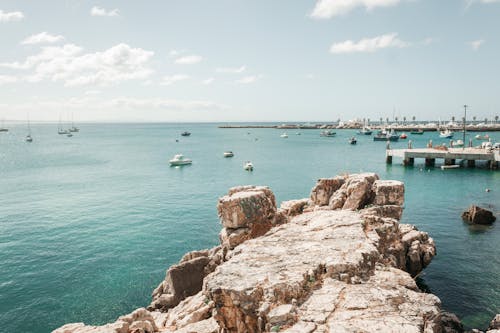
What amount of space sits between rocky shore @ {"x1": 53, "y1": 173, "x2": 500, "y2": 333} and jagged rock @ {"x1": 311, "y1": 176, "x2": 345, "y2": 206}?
3161mm

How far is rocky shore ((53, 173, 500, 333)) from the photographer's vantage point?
10.7 m

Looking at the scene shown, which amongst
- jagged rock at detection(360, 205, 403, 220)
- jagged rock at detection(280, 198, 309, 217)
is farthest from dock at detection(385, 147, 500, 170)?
jagged rock at detection(280, 198, 309, 217)

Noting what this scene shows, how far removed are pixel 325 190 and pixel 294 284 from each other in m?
15.8

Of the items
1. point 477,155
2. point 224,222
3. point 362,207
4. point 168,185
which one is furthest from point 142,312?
point 477,155

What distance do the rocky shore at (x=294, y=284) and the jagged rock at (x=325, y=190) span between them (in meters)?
3.16

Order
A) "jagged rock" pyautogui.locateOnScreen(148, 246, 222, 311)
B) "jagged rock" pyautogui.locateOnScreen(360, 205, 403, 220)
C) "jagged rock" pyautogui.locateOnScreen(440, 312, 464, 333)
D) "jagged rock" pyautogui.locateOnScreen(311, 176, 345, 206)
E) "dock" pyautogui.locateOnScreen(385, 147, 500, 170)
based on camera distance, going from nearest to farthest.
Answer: "jagged rock" pyautogui.locateOnScreen(440, 312, 464, 333) < "jagged rock" pyautogui.locateOnScreen(148, 246, 222, 311) < "jagged rock" pyautogui.locateOnScreen(360, 205, 403, 220) < "jagged rock" pyautogui.locateOnScreen(311, 176, 345, 206) < "dock" pyautogui.locateOnScreen(385, 147, 500, 170)

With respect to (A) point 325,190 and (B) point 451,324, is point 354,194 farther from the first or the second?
(B) point 451,324

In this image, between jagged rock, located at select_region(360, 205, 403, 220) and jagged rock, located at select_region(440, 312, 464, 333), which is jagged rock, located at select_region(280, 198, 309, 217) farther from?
jagged rock, located at select_region(440, 312, 464, 333)

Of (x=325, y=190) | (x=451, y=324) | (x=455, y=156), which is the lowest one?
(x=451, y=324)

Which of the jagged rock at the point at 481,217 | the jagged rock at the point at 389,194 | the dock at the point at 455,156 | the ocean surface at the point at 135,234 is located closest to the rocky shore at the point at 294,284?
the jagged rock at the point at 389,194

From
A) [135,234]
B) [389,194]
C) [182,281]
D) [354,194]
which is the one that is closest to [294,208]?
[354,194]

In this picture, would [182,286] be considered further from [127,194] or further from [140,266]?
[127,194]

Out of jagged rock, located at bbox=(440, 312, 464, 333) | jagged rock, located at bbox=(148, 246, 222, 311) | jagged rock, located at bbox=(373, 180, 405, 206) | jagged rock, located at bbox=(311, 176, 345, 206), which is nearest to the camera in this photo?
jagged rock, located at bbox=(440, 312, 464, 333)

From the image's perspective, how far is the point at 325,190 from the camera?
27.1 meters
